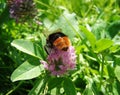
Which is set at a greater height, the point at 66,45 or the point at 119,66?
the point at 66,45

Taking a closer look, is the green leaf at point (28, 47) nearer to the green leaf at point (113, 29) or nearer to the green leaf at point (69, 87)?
the green leaf at point (69, 87)

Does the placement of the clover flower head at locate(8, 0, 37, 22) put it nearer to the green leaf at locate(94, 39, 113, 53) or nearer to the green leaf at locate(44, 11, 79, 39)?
the green leaf at locate(44, 11, 79, 39)

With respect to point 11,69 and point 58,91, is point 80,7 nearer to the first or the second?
point 11,69

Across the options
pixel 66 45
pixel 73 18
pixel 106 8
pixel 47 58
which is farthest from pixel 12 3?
pixel 106 8

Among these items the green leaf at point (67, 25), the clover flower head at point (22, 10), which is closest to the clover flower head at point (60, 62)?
the green leaf at point (67, 25)

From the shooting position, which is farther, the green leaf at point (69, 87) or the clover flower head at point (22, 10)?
the clover flower head at point (22, 10)
